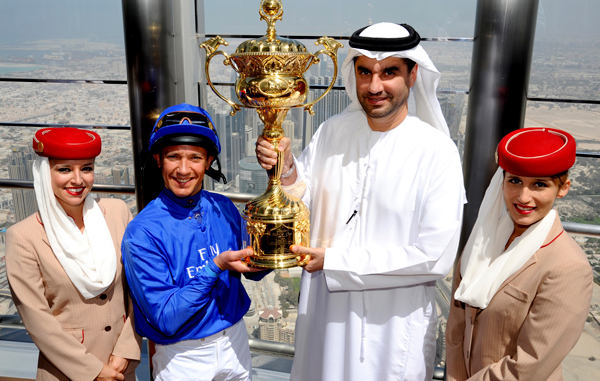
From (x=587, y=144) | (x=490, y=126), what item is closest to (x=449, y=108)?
(x=490, y=126)

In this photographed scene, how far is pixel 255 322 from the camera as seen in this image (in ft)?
12.1

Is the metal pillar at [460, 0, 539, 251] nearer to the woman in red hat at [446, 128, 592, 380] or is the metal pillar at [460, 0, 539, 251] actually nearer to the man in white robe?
the man in white robe

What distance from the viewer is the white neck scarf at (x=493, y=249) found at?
1.95 metres

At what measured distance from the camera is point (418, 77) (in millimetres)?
2369

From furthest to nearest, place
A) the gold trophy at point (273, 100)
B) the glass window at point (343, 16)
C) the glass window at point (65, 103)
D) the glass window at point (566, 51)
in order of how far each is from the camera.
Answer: the glass window at point (65, 103) < the glass window at point (343, 16) < the glass window at point (566, 51) < the gold trophy at point (273, 100)

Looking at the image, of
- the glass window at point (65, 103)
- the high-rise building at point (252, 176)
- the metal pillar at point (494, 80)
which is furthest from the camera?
the glass window at point (65, 103)

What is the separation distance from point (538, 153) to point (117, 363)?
2011mm

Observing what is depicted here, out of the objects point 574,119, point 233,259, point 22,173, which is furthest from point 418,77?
point 22,173

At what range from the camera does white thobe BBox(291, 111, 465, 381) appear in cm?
225

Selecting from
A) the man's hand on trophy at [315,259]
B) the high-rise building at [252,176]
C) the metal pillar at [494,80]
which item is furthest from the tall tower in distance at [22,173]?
the metal pillar at [494,80]

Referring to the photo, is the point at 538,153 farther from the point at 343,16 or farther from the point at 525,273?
the point at 343,16

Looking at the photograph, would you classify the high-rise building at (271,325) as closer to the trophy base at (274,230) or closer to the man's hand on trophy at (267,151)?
the trophy base at (274,230)

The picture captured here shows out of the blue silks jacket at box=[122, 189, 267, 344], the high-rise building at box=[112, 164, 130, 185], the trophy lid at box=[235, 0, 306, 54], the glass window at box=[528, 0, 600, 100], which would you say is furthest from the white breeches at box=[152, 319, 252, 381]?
the glass window at box=[528, 0, 600, 100]

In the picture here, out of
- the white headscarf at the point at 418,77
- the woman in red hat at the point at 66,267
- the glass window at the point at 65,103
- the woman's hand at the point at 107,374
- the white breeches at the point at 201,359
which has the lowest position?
the woman's hand at the point at 107,374
